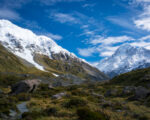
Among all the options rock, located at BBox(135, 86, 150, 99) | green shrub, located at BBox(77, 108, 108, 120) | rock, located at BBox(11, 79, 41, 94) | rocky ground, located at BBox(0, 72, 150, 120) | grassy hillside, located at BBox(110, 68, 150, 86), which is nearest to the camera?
green shrub, located at BBox(77, 108, 108, 120)

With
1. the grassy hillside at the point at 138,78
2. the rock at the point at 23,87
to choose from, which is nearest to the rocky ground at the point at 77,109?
the rock at the point at 23,87

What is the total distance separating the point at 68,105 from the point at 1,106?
872 cm

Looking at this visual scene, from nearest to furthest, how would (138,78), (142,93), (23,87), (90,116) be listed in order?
(90,116)
(142,93)
(23,87)
(138,78)

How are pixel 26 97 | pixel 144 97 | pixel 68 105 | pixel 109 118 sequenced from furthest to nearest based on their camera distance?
1. pixel 26 97
2. pixel 144 97
3. pixel 68 105
4. pixel 109 118

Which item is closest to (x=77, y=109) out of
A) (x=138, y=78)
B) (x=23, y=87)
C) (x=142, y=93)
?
(x=142, y=93)

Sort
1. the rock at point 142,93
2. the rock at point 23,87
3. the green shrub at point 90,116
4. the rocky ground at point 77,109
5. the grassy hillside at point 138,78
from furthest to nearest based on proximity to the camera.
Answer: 1. the grassy hillside at point 138,78
2. the rock at point 23,87
3. the rock at point 142,93
4. the rocky ground at point 77,109
5. the green shrub at point 90,116

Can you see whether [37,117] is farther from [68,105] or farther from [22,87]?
[22,87]

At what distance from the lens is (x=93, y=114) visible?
15.2 meters

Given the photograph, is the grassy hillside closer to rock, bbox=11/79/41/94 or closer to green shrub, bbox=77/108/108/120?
rock, bbox=11/79/41/94

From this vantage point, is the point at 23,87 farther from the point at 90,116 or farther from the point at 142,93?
the point at 90,116

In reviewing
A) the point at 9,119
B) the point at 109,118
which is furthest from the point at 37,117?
the point at 109,118

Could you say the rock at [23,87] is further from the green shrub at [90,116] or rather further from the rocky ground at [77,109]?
the green shrub at [90,116]

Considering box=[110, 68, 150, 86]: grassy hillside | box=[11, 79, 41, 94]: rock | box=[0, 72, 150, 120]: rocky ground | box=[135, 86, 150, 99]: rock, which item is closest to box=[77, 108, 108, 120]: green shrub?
box=[0, 72, 150, 120]: rocky ground

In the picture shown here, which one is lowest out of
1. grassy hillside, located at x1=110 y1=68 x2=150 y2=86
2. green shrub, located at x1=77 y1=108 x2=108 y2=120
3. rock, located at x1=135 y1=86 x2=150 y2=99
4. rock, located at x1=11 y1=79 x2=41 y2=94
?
green shrub, located at x1=77 y1=108 x2=108 y2=120
